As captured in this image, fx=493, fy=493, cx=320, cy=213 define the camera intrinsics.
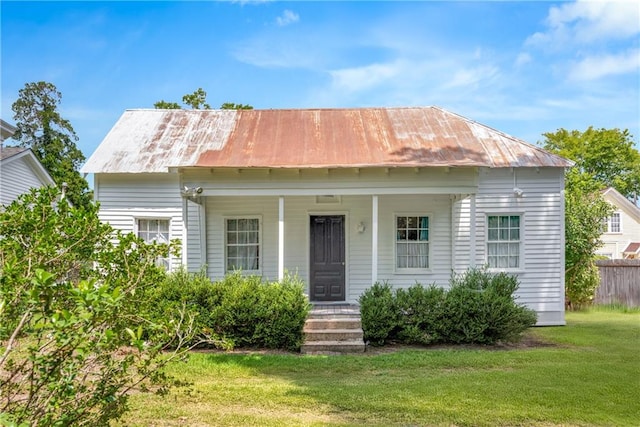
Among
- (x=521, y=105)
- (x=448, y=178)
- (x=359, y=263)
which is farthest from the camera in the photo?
(x=521, y=105)

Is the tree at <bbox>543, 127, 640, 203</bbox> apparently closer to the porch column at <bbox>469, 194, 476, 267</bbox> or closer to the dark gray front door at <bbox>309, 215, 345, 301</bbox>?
the porch column at <bbox>469, 194, 476, 267</bbox>

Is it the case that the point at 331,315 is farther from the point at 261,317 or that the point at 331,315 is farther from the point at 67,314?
the point at 67,314

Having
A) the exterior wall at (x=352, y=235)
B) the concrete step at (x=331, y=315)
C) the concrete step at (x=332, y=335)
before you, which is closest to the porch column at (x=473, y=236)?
the exterior wall at (x=352, y=235)

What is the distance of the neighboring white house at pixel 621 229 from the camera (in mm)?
32500

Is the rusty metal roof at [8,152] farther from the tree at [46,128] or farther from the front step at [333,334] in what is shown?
the front step at [333,334]

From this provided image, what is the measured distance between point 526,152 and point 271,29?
7.76 metres

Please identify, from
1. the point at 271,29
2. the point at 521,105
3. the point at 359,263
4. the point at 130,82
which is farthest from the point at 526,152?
the point at 130,82

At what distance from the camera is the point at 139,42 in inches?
532

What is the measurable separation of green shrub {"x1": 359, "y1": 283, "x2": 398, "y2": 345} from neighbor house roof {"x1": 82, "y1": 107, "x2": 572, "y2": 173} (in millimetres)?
2916

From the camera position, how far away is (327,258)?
41.0 ft

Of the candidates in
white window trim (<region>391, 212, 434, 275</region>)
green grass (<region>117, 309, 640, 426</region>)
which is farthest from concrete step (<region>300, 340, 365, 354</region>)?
white window trim (<region>391, 212, 434, 275</region>)

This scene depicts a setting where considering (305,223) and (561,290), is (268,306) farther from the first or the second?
(561,290)

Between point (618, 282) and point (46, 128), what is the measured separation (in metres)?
30.5

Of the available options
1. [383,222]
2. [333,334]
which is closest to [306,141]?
[383,222]
